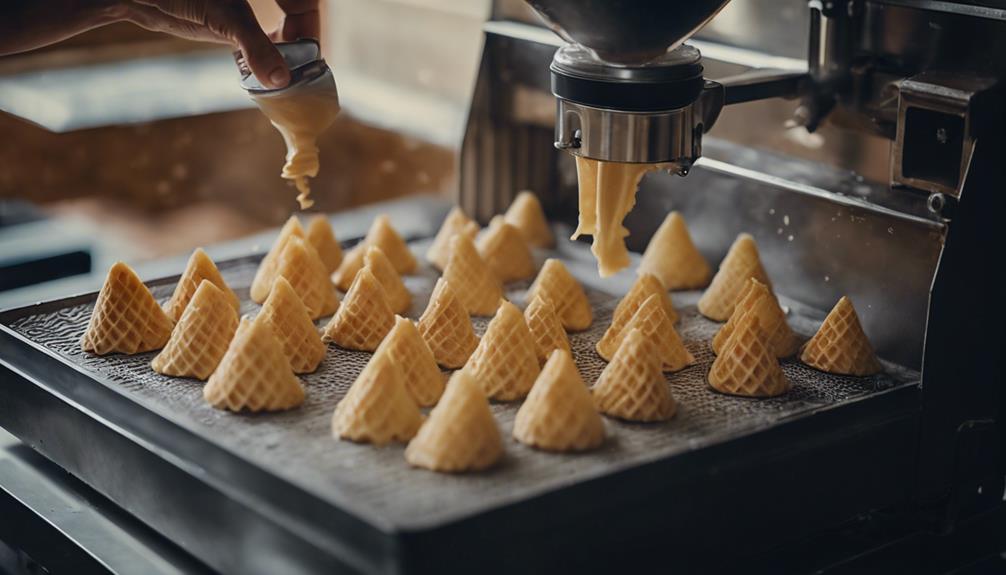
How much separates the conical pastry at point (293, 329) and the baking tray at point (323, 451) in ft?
0.06

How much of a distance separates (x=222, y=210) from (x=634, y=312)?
194cm

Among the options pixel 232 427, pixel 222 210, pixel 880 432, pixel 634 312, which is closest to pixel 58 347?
pixel 232 427

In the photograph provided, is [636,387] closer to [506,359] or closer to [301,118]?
[506,359]

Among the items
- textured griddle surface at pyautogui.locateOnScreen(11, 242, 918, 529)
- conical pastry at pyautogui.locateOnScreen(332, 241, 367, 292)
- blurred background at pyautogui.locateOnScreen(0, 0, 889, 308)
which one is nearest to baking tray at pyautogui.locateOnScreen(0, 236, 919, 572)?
textured griddle surface at pyautogui.locateOnScreen(11, 242, 918, 529)

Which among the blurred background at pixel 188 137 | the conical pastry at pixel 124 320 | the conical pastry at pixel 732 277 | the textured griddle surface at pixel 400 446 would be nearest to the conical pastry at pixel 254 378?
the textured griddle surface at pixel 400 446

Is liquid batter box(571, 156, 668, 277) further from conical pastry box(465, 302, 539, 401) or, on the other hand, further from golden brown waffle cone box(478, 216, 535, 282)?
golden brown waffle cone box(478, 216, 535, 282)

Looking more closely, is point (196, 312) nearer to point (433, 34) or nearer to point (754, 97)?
point (754, 97)

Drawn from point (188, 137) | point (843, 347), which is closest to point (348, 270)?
point (843, 347)

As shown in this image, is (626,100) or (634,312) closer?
(626,100)

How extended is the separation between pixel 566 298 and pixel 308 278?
281 mm

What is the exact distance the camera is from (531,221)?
1.67 metres

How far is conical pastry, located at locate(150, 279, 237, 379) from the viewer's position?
121cm

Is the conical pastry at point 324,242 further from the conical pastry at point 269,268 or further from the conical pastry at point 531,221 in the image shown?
the conical pastry at point 531,221

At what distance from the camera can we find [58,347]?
1.29 metres
